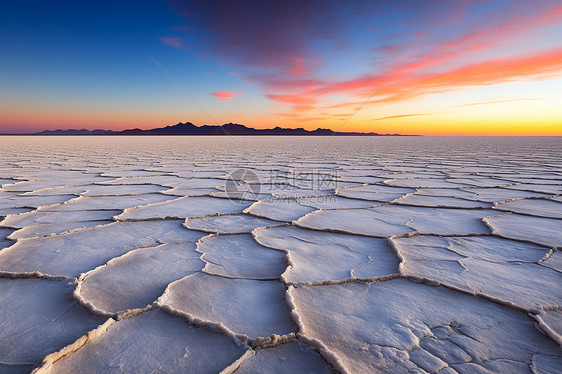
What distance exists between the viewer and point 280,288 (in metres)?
1.00

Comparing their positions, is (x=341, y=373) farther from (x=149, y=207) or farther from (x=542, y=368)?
(x=149, y=207)

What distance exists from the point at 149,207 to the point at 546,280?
1865 millimetres

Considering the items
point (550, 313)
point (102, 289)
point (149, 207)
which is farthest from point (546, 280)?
point (149, 207)

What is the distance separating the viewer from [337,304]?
3.01 ft

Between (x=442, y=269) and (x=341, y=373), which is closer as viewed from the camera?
(x=341, y=373)

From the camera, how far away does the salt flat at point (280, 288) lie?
708mm

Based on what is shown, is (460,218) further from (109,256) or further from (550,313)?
(109,256)

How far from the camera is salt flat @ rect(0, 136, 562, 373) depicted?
0.71 meters

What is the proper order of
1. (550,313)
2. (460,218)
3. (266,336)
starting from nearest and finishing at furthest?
(266,336) < (550,313) < (460,218)

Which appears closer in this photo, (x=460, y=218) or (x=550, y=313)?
(x=550, y=313)

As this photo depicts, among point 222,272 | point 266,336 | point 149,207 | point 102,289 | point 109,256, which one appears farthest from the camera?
point 149,207

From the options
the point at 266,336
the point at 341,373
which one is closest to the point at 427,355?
the point at 341,373

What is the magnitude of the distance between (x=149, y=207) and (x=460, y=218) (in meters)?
1.72

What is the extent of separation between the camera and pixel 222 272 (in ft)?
3.67
